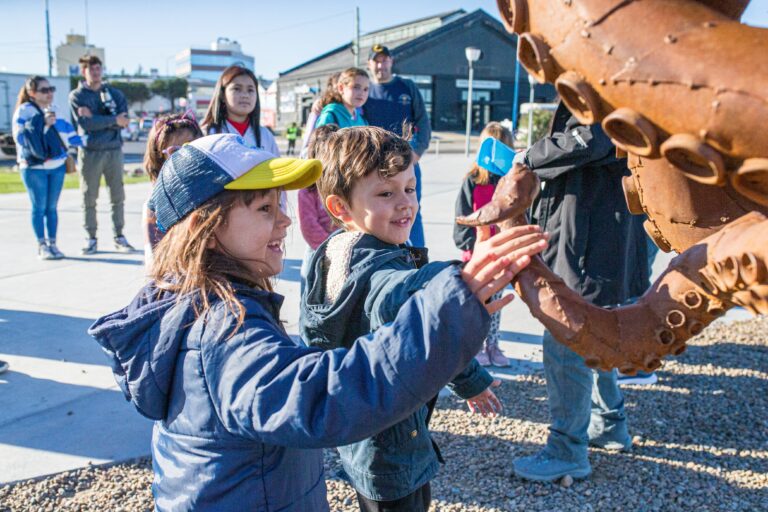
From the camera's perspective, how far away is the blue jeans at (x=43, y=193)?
6.97m

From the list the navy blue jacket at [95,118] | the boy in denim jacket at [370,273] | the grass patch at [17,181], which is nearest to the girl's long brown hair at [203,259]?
the boy in denim jacket at [370,273]

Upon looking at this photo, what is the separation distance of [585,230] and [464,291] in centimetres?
206

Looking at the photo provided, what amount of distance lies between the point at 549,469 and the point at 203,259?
2.22 metres

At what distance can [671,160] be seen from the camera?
0.93m

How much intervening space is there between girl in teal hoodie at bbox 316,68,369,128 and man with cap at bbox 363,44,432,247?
49 centimetres

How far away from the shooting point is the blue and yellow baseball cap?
1.58m

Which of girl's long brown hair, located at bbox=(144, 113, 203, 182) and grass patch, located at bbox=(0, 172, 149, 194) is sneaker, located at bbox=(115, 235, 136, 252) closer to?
girl's long brown hair, located at bbox=(144, 113, 203, 182)

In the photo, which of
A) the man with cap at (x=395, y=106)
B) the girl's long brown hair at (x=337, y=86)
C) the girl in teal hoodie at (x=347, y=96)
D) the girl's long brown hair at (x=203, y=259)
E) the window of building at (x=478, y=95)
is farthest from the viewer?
the window of building at (x=478, y=95)

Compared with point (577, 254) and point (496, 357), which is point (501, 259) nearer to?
point (577, 254)

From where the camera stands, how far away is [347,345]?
80.8 inches

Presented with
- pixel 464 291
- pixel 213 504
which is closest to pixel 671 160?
pixel 464 291

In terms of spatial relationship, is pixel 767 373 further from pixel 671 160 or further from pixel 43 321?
pixel 43 321

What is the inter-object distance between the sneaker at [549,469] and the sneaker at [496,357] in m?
1.37

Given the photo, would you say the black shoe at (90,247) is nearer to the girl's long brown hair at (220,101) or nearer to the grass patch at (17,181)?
the girl's long brown hair at (220,101)
